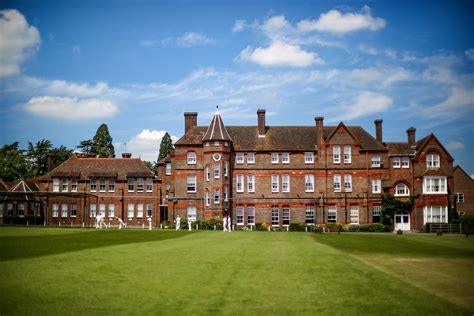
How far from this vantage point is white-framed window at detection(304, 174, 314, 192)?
196 feet

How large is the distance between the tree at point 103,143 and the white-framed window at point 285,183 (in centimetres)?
4661

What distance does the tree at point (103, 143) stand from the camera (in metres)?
93.8

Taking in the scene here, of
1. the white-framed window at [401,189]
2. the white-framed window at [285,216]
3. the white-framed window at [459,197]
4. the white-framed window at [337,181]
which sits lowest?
the white-framed window at [285,216]

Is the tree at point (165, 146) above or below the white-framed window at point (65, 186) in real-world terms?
above

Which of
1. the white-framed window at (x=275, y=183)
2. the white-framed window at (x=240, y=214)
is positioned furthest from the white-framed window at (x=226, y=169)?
the white-framed window at (x=275, y=183)

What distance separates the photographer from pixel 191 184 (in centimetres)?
5972

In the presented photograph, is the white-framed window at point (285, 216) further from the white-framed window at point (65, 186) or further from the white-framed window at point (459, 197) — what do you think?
the white-framed window at point (65, 186)

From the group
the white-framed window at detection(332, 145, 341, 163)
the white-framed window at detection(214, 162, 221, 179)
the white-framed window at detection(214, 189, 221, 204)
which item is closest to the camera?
the white-framed window at detection(214, 189, 221, 204)

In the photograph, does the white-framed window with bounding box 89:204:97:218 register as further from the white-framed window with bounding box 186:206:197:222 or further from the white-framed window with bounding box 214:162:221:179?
the white-framed window with bounding box 214:162:221:179

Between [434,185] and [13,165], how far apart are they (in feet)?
226

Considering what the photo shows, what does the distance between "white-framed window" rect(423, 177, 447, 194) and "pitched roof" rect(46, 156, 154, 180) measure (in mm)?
35907

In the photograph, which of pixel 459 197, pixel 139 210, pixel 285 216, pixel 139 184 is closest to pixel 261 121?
pixel 285 216

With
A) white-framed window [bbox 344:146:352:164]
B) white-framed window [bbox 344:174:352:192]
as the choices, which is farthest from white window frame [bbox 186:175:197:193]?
white-framed window [bbox 344:146:352:164]

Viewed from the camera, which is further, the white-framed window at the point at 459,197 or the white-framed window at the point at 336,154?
the white-framed window at the point at 459,197
